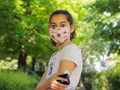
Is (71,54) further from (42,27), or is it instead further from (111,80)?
(42,27)

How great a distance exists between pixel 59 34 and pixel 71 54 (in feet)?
0.51

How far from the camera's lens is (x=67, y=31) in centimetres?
208

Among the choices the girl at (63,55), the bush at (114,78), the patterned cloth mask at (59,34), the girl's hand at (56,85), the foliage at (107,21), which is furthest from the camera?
the bush at (114,78)

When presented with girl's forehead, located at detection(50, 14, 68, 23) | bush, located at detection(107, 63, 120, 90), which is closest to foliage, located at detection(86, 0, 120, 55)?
bush, located at detection(107, 63, 120, 90)

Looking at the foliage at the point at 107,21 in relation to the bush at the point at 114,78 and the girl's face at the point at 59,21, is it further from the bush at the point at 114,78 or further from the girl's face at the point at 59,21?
the girl's face at the point at 59,21

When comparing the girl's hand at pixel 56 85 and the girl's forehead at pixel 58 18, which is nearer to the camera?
the girl's hand at pixel 56 85

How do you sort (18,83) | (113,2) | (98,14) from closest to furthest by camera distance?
(18,83), (113,2), (98,14)

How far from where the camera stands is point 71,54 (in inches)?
77.7

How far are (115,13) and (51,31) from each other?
13.2m

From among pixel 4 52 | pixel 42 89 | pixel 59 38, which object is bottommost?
pixel 42 89

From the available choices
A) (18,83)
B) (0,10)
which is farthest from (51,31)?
(0,10)

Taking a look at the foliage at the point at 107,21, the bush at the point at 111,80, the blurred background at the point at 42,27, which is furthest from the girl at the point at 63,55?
the bush at the point at 111,80

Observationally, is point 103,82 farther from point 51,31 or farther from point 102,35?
point 51,31

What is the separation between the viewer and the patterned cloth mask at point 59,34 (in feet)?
6.72
